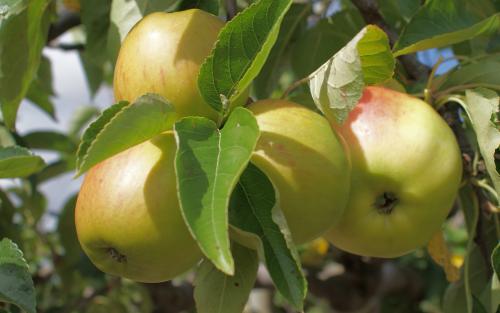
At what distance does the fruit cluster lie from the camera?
0.74m

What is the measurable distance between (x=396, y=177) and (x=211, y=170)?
0.27 m

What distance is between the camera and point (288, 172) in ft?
2.43

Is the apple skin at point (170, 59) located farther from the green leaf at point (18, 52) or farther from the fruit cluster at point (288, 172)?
the green leaf at point (18, 52)

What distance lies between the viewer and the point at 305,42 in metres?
1.45

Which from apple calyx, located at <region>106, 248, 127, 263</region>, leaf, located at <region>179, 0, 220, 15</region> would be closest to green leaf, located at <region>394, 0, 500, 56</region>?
leaf, located at <region>179, 0, 220, 15</region>

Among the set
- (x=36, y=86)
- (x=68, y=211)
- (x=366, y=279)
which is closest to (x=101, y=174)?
(x=36, y=86)

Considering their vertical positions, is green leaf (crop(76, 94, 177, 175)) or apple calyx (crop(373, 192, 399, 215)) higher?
green leaf (crop(76, 94, 177, 175))

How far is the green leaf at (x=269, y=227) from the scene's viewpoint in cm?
70

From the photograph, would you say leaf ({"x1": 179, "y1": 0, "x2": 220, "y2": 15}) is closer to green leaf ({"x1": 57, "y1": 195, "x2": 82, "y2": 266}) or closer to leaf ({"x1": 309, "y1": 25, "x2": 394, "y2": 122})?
leaf ({"x1": 309, "y1": 25, "x2": 394, "y2": 122})

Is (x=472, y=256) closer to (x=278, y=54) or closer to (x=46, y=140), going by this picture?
(x=278, y=54)

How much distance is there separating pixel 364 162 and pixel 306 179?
0.13 m

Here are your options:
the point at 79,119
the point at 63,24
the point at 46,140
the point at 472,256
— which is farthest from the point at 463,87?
the point at 79,119

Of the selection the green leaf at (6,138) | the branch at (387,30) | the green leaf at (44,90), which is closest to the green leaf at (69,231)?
the green leaf at (44,90)

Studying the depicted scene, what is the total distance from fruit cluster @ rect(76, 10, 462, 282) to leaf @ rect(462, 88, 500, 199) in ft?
0.12
